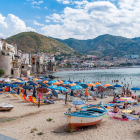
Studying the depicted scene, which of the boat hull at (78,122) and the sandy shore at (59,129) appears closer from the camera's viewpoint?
the sandy shore at (59,129)

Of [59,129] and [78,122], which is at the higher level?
[78,122]

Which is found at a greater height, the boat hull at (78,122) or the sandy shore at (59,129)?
the boat hull at (78,122)

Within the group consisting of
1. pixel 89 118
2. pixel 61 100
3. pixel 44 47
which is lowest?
pixel 61 100

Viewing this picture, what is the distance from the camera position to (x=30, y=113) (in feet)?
44.3

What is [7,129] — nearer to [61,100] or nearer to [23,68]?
[61,100]

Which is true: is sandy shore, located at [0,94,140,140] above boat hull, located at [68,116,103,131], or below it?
below

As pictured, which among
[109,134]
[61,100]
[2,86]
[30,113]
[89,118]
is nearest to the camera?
[109,134]

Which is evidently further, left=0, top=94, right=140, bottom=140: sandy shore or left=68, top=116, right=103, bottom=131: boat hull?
left=68, top=116, right=103, bottom=131: boat hull

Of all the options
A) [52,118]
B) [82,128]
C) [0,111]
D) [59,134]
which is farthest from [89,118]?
[0,111]

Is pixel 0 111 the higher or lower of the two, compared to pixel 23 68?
lower

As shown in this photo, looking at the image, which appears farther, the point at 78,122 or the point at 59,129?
the point at 59,129

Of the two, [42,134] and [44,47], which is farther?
[44,47]

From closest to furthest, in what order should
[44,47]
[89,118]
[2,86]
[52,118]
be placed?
[89,118]
[52,118]
[2,86]
[44,47]

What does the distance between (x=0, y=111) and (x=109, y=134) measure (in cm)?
971
